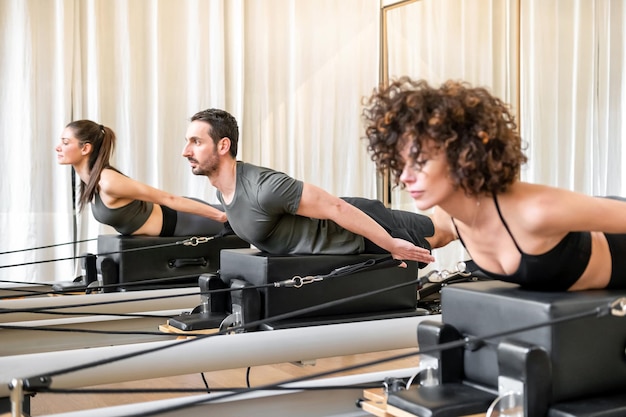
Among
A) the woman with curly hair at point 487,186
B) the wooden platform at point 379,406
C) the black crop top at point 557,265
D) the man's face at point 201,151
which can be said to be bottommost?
the wooden platform at point 379,406

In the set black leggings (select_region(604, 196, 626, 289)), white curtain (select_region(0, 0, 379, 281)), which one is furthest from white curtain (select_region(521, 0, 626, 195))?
black leggings (select_region(604, 196, 626, 289))

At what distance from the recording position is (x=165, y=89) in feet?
17.6

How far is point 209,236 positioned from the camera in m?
4.16

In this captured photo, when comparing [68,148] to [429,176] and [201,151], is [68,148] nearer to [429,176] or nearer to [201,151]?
[201,151]

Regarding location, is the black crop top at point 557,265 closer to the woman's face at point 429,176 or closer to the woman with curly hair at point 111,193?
the woman's face at point 429,176

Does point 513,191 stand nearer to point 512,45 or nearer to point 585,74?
point 585,74

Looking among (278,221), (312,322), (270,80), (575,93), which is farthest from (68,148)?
(575,93)

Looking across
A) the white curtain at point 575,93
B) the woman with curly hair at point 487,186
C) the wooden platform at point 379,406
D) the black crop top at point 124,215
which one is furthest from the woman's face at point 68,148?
the woman with curly hair at point 487,186

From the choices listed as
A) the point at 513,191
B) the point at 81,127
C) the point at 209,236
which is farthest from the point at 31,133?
the point at 513,191

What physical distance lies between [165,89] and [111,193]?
65.2 inches

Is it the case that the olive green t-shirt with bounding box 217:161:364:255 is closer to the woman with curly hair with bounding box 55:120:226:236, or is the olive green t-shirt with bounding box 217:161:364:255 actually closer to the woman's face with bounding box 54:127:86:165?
the woman with curly hair with bounding box 55:120:226:236

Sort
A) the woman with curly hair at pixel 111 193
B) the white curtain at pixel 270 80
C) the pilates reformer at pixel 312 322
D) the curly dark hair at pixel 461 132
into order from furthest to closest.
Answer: the white curtain at pixel 270 80, the woman with curly hair at pixel 111 193, the pilates reformer at pixel 312 322, the curly dark hair at pixel 461 132

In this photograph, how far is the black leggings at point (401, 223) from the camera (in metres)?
3.26

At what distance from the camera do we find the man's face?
2.99 m
